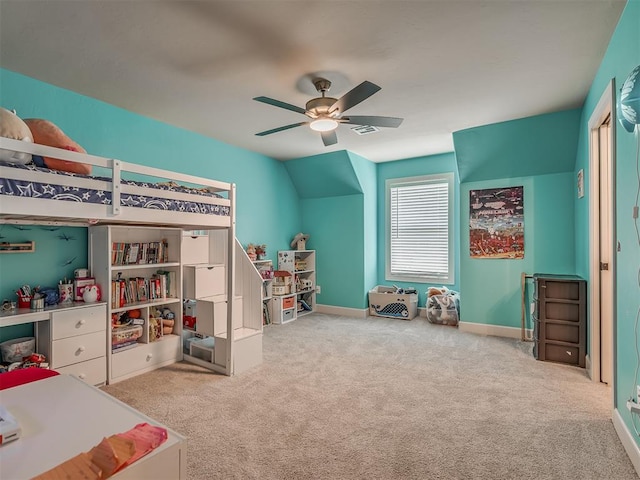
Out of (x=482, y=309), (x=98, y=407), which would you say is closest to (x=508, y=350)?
(x=482, y=309)

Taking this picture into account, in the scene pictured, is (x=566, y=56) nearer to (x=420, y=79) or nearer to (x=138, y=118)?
(x=420, y=79)

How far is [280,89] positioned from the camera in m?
2.97

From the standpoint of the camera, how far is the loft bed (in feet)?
5.53

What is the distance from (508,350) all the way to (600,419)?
1.45 m

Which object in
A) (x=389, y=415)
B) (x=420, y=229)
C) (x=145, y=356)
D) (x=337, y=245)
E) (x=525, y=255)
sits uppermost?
(x=420, y=229)

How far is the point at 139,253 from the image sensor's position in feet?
10.7

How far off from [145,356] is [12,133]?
210 cm

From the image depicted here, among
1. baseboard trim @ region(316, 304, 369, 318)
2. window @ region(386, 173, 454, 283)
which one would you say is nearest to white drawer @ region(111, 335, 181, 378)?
baseboard trim @ region(316, 304, 369, 318)

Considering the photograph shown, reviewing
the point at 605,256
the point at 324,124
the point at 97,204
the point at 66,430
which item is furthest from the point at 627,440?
the point at 97,204

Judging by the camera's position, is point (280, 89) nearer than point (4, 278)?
No

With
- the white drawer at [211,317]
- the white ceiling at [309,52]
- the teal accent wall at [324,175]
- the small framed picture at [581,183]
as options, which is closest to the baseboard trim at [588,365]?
the small framed picture at [581,183]

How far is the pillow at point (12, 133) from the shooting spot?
1685mm

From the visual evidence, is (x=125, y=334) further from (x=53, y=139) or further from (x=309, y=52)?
(x=309, y=52)

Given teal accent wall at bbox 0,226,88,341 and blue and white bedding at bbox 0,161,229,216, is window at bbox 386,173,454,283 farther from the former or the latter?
teal accent wall at bbox 0,226,88,341
